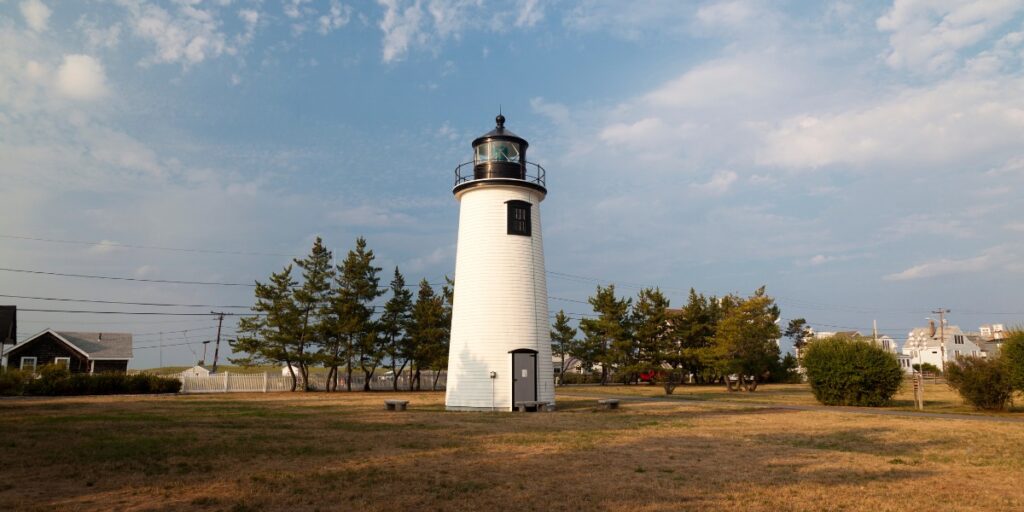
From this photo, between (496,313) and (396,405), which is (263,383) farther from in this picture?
(496,313)

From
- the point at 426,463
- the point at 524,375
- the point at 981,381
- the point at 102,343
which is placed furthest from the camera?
the point at 102,343

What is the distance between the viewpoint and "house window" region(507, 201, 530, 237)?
25.1 meters

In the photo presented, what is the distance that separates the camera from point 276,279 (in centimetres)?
4253

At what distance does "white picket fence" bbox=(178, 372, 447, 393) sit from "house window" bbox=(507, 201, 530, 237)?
26.3 metres

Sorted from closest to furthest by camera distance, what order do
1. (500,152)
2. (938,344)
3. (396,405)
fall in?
1. (396,405)
2. (500,152)
3. (938,344)

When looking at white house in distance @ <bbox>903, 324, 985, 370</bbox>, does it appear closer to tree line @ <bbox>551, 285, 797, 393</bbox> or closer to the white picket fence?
tree line @ <bbox>551, 285, 797, 393</bbox>

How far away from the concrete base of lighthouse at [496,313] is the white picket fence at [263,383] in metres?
23.3

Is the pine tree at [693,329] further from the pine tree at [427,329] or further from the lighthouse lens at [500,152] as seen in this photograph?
the lighthouse lens at [500,152]

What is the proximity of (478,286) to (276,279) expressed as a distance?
899 inches

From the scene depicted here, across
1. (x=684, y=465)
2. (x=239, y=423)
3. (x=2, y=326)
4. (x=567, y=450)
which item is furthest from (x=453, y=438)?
(x=2, y=326)

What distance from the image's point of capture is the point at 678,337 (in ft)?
172

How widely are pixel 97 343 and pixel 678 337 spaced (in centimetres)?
4483

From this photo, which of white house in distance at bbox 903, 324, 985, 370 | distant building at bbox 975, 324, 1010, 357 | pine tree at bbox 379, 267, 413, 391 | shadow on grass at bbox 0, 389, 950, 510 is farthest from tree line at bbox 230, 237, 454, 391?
white house in distance at bbox 903, 324, 985, 370

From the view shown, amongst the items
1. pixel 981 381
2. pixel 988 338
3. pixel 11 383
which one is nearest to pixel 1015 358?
pixel 981 381
